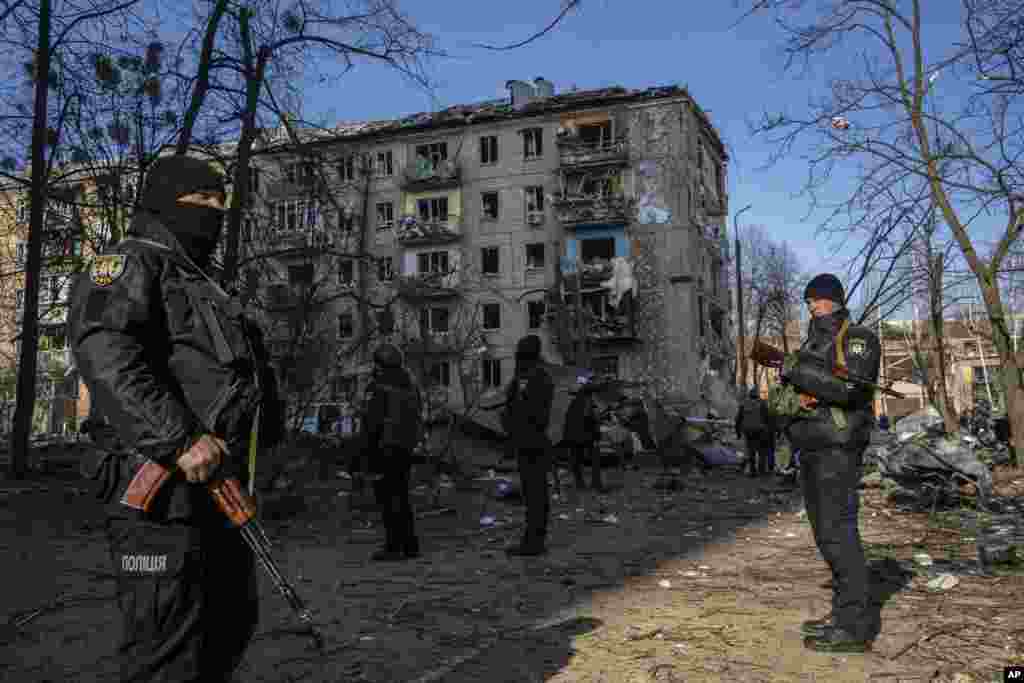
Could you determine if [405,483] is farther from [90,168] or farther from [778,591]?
[90,168]

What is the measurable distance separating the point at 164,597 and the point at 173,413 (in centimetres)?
49

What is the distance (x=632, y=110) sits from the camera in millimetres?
36062

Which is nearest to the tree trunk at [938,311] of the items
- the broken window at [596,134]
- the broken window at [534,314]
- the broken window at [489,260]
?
the broken window at [534,314]

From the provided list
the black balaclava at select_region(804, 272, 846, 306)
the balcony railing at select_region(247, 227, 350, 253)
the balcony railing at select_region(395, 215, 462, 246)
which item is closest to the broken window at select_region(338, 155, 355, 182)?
the balcony railing at select_region(247, 227, 350, 253)

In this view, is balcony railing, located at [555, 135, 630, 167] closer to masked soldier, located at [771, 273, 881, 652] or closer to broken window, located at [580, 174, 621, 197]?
broken window, located at [580, 174, 621, 197]

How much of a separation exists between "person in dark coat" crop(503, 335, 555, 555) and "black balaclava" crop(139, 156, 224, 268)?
14.0ft

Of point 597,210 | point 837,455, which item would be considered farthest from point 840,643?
point 597,210

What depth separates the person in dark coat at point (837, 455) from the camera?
390cm

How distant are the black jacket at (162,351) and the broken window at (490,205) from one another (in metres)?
35.8

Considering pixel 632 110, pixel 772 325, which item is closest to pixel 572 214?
pixel 632 110

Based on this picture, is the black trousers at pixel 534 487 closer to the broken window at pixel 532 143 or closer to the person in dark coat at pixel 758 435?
the person in dark coat at pixel 758 435

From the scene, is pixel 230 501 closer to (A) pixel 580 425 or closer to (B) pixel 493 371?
(A) pixel 580 425

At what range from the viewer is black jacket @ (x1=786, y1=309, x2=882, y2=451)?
4.05 m

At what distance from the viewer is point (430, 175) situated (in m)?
38.2
